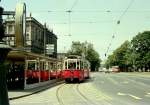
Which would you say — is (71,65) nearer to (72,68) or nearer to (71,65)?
(71,65)

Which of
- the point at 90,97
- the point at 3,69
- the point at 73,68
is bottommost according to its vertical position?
the point at 90,97

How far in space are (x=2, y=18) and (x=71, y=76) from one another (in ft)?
138

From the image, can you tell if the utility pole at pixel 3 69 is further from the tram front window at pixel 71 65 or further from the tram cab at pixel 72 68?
the tram front window at pixel 71 65

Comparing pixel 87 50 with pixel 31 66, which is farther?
pixel 87 50

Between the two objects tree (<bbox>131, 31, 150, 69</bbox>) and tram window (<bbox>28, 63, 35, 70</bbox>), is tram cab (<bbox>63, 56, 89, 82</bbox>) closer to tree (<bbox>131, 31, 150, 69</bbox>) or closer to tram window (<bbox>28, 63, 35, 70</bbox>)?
tram window (<bbox>28, 63, 35, 70</bbox>)

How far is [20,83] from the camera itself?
38.3m

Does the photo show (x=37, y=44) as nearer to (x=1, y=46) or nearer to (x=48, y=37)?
(x=48, y=37)

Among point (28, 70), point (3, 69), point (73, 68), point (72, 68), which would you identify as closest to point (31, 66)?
point (28, 70)

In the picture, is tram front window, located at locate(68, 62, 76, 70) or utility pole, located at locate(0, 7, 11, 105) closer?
utility pole, located at locate(0, 7, 11, 105)

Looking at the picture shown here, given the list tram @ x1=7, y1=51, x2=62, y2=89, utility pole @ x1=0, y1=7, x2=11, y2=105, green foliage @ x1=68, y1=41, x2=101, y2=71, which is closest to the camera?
utility pole @ x1=0, y1=7, x2=11, y2=105

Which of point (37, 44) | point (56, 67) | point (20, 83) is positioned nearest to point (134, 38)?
point (37, 44)

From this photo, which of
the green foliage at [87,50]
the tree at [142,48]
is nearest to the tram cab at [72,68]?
the tree at [142,48]

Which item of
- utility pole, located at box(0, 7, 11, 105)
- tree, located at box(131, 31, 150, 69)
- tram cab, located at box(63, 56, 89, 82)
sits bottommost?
utility pole, located at box(0, 7, 11, 105)

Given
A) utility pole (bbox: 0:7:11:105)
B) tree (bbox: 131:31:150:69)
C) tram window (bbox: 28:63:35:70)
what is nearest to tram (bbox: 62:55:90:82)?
tram window (bbox: 28:63:35:70)
